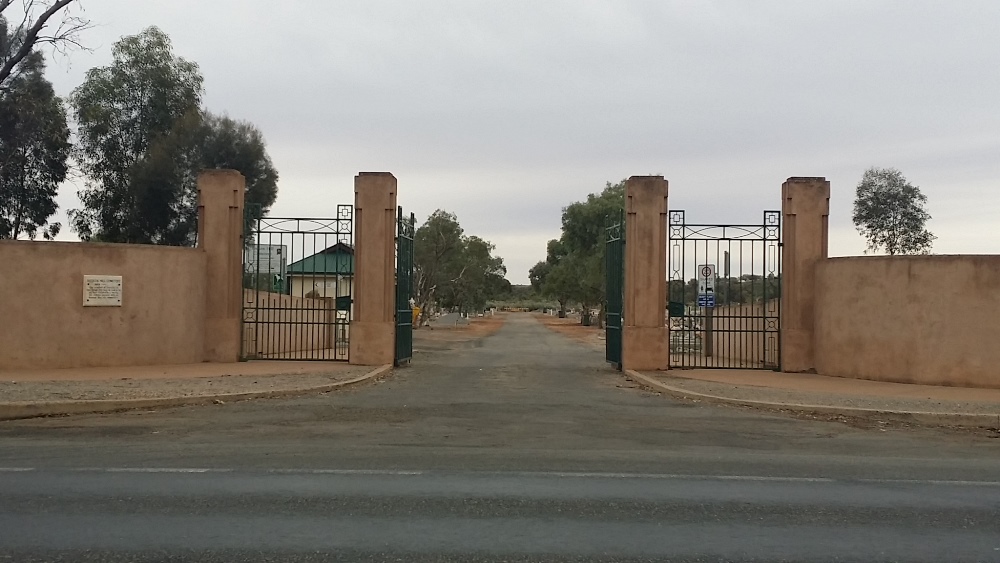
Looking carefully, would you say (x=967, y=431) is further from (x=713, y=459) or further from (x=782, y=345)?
(x=782, y=345)

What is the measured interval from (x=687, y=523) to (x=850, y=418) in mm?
7959

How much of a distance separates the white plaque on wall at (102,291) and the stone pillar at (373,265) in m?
5.21

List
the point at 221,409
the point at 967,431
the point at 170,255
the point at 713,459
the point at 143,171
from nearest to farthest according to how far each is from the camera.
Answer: the point at 713,459 < the point at 967,431 < the point at 221,409 < the point at 170,255 < the point at 143,171

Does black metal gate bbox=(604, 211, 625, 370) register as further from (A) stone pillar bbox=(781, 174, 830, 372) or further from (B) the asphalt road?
(B) the asphalt road

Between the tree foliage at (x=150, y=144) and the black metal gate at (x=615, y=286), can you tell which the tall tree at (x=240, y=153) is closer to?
the tree foliage at (x=150, y=144)

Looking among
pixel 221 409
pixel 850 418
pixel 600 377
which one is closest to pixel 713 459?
pixel 850 418

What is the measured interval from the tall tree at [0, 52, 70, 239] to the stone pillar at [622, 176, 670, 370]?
2059cm

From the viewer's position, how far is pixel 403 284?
21141 millimetres

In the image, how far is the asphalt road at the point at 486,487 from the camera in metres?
5.82

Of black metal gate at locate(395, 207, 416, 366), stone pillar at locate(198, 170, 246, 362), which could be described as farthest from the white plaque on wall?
black metal gate at locate(395, 207, 416, 366)

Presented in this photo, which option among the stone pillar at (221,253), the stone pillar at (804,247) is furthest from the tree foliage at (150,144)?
the stone pillar at (804,247)

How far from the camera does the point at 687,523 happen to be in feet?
21.2

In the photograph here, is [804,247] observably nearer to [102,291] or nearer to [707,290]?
[707,290]

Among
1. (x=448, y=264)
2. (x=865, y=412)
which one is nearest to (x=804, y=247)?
(x=865, y=412)
